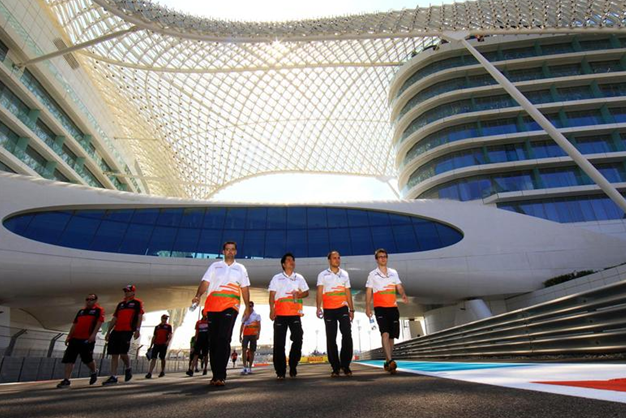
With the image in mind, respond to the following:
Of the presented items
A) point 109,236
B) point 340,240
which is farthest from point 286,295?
point 109,236

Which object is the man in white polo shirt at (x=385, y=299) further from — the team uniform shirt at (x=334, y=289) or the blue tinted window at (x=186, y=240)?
the blue tinted window at (x=186, y=240)

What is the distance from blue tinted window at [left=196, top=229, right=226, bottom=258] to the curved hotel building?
19566 millimetres

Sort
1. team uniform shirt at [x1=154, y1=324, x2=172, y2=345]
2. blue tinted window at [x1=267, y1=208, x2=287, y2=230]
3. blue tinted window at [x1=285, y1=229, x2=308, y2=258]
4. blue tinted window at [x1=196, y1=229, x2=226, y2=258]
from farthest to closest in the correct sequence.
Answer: blue tinted window at [x1=267, y1=208, x2=287, y2=230] → blue tinted window at [x1=285, y1=229, x2=308, y2=258] → blue tinted window at [x1=196, y1=229, x2=226, y2=258] → team uniform shirt at [x1=154, y1=324, x2=172, y2=345]

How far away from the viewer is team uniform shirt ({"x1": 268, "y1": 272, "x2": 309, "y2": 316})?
674 cm

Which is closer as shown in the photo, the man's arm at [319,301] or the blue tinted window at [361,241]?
the man's arm at [319,301]

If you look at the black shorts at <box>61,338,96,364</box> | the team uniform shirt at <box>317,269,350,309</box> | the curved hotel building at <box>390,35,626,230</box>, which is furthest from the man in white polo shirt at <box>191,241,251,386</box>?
the curved hotel building at <box>390,35,626,230</box>

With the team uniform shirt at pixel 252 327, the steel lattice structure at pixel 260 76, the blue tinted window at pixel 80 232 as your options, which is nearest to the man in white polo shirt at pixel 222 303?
the team uniform shirt at pixel 252 327

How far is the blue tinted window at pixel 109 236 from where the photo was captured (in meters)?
21.9

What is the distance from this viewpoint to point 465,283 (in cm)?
2303

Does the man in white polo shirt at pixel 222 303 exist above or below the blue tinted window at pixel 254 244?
below

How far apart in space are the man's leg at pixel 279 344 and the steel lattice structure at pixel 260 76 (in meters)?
22.3

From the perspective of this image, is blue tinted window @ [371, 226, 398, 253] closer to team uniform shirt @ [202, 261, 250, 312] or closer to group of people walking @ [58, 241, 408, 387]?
group of people walking @ [58, 241, 408, 387]

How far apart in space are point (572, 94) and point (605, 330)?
36139 millimetres

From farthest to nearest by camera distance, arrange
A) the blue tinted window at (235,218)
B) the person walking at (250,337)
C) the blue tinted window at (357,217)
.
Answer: the blue tinted window at (357,217) < the blue tinted window at (235,218) < the person walking at (250,337)
